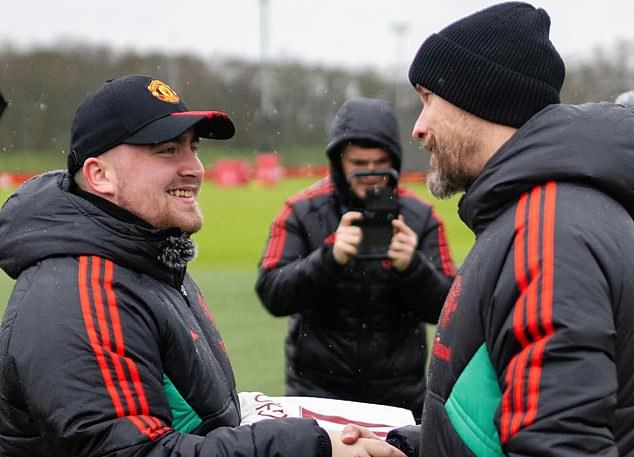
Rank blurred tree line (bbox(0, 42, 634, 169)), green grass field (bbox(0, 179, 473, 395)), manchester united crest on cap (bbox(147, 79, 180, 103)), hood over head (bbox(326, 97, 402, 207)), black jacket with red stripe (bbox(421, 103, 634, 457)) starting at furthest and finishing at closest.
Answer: blurred tree line (bbox(0, 42, 634, 169)) < green grass field (bbox(0, 179, 473, 395)) < hood over head (bbox(326, 97, 402, 207)) < manchester united crest on cap (bbox(147, 79, 180, 103)) < black jacket with red stripe (bbox(421, 103, 634, 457))

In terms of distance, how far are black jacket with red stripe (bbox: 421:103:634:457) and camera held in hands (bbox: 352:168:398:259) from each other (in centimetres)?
221

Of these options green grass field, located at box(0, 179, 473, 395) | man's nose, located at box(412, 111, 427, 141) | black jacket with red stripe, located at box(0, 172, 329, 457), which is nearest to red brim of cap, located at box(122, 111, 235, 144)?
black jacket with red stripe, located at box(0, 172, 329, 457)

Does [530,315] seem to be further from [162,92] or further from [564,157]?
[162,92]

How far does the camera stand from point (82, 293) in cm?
265

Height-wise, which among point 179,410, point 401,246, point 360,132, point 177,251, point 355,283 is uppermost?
point 177,251

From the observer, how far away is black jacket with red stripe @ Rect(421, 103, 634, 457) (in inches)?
80.4

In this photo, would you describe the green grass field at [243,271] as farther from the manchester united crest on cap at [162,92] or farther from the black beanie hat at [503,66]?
the black beanie hat at [503,66]

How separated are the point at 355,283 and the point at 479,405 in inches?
97.2

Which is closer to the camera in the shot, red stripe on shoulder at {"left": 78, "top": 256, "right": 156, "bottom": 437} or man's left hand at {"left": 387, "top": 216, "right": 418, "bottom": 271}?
red stripe on shoulder at {"left": 78, "top": 256, "right": 156, "bottom": 437}

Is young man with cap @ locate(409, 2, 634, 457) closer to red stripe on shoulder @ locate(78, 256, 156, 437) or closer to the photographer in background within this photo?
red stripe on shoulder @ locate(78, 256, 156, 437)

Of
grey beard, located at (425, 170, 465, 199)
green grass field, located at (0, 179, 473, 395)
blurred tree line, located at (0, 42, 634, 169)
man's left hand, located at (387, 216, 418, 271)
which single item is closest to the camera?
grey beard, located at (425, 170, 465, 199)

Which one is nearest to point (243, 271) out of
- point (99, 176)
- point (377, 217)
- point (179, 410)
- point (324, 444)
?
point (377, 217)

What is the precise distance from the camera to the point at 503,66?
2.52 m

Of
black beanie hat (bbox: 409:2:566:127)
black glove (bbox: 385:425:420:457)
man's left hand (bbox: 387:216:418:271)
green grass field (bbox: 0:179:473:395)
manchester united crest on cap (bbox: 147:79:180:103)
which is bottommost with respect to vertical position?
green grass field (bbox: 0:179:473:395)
